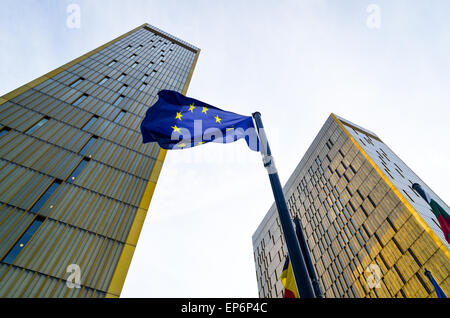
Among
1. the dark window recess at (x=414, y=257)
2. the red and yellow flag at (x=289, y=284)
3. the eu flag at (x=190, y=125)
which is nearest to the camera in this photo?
the red and yellow flag at (x=289, y=284)

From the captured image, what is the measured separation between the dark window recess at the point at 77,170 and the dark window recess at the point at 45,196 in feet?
2.05

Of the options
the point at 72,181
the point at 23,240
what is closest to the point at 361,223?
the point at 72,181

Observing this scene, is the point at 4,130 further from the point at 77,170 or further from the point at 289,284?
the point at 289,284

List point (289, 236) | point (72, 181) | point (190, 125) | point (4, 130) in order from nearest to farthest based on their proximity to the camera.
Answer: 1. point (289, 236)
2. point (190, 125)
3. point (72, 181)
4. point (4, 130)

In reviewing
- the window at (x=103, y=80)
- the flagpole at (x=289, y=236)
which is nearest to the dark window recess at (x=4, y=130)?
the window at (x=103, y=80)

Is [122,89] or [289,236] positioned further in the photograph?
[122,89]

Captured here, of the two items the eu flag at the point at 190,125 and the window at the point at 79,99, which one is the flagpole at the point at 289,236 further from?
the window at the point at 79,99

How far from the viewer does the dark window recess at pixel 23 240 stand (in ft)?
35.0

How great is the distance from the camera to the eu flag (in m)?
7.77

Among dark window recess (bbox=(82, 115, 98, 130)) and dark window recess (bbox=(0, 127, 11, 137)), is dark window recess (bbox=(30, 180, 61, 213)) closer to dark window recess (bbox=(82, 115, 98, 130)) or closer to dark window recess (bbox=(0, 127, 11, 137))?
dark window recess (bbox=(0, 127, 11, 137))

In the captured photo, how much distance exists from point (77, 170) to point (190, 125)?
1082 centimetres

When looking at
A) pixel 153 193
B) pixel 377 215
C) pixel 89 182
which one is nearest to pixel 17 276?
pixel 89 182

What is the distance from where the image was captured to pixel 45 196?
13.3 metres
